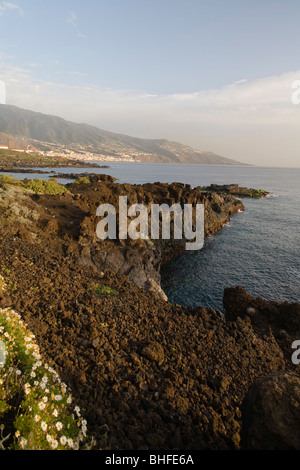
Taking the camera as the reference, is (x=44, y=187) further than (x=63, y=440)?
Yes

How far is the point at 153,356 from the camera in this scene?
303 inches

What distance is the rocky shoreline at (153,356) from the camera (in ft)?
16.4

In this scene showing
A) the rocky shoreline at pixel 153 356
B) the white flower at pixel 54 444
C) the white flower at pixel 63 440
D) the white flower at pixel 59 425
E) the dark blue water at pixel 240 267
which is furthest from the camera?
the dark blue water at pixel 240 267

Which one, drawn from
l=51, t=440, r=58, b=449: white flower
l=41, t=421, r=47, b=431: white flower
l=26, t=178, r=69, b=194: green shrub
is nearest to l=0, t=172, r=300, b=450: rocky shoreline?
l=51, t=440, r=58, b=449: white flower

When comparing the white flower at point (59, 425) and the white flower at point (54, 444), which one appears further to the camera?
the white flower at point (59, 425)

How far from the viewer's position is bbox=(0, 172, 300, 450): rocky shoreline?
16.4 ft

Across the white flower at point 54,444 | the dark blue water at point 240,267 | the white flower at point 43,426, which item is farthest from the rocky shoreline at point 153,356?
the dark blue water at point 240,267

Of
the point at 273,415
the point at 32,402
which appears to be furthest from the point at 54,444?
the point at 273,415

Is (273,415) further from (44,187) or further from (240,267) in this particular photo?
(44,187)

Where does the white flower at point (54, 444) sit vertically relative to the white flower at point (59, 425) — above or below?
below

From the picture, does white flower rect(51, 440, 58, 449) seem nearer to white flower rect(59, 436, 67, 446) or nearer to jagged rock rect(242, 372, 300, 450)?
white flower rect(59, 436, 67, 446)

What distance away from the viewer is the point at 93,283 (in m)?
12.3

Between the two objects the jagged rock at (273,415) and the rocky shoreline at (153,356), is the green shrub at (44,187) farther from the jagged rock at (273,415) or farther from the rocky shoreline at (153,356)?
the jagged rock at (273,415)
